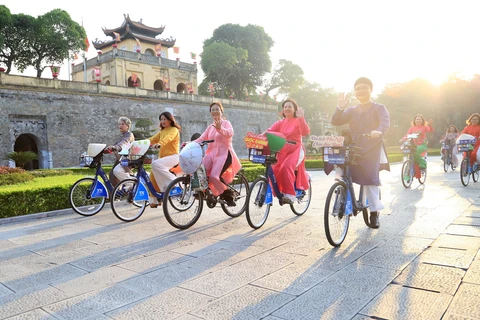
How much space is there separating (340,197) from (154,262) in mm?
2015

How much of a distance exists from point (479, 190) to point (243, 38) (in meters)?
34.3

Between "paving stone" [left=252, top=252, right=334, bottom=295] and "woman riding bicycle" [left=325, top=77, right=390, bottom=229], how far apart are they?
1403mm

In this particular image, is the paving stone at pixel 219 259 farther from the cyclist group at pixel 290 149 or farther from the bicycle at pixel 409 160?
the bicycle at pixel 409 160

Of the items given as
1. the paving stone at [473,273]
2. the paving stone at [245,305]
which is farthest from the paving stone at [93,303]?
the paving stone at [473,273]

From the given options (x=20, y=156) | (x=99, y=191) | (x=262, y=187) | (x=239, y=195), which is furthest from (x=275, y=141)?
(x=20, y=156)

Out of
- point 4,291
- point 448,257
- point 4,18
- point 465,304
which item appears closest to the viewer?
point 465,304

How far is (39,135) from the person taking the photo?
20578 mm

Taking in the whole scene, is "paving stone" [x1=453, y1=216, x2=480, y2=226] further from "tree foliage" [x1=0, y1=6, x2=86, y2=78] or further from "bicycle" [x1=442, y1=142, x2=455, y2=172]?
"tree foliage" [x1=0, y1=6, x2=86, y2=78]

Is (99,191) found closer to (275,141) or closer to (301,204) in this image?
(275,141)

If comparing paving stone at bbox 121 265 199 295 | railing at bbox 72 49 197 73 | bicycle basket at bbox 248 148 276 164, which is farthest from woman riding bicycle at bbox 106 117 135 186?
railing at bbox 72 49 197 73

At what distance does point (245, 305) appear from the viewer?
7.77 ft

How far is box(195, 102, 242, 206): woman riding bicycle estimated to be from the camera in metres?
4.84

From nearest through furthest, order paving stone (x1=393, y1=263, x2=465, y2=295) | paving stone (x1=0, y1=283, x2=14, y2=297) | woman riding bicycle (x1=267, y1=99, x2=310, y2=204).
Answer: paving stone (x1=393, y1=263, x2=465, y2=295)
paving stone (x1=0, y1=283, x2=14, y2=297)
woman riding bicycle (x1=267, y1=99, x2=310, y2=204)

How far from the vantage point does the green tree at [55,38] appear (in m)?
24.8
